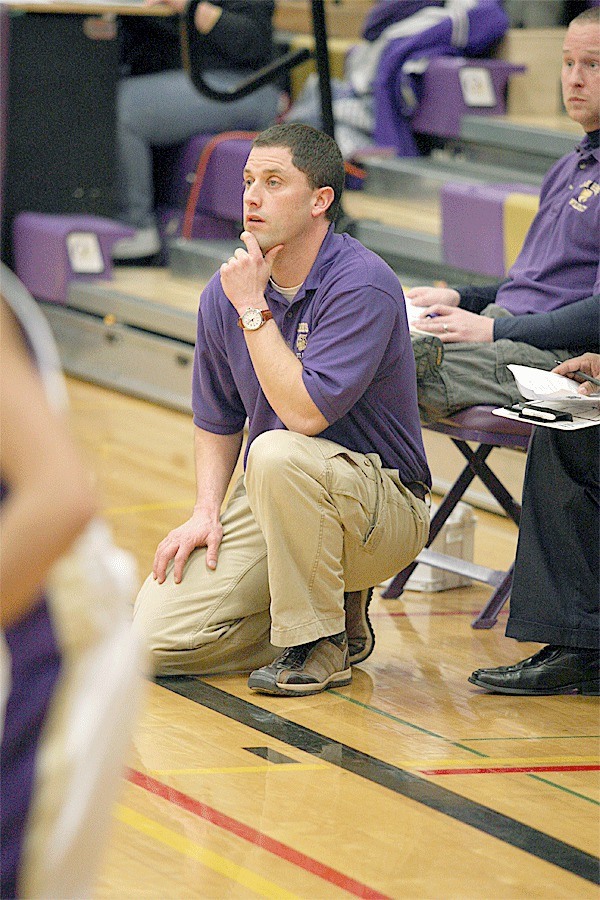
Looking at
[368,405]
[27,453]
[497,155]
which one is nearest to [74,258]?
[497,155]

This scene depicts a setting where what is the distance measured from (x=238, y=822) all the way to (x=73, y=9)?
13.3 ft

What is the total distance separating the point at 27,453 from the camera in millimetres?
1135

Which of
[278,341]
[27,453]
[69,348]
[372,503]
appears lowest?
[69,348]

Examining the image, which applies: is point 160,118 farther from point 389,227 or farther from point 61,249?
point 389,227

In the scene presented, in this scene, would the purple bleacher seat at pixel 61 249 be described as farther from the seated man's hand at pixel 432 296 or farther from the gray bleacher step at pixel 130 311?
the seated man's hand at pixel 432 296

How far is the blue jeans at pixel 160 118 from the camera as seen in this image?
594 centimetres

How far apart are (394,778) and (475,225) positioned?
2.73m

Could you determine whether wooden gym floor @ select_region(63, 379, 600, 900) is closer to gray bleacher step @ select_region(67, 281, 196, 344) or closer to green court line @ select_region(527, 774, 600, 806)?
green court line @ select_region(527, 774, 600, 806)

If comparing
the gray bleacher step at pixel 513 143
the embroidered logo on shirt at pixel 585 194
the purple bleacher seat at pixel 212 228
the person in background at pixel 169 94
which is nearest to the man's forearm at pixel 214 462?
the embroidered logo on shirt at pixel 585 194

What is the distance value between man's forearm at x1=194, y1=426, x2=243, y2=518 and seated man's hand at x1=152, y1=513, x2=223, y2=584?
1.6 inches

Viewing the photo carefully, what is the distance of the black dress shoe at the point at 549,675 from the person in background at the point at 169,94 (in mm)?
3384

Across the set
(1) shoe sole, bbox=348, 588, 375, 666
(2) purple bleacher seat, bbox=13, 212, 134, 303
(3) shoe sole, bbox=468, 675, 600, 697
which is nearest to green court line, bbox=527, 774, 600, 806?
(3) shoe sole, bbox=468, 675, 600, 697

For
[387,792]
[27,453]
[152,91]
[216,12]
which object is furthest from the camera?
[152,91]

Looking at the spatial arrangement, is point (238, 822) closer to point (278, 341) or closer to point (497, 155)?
point (278, 341)
